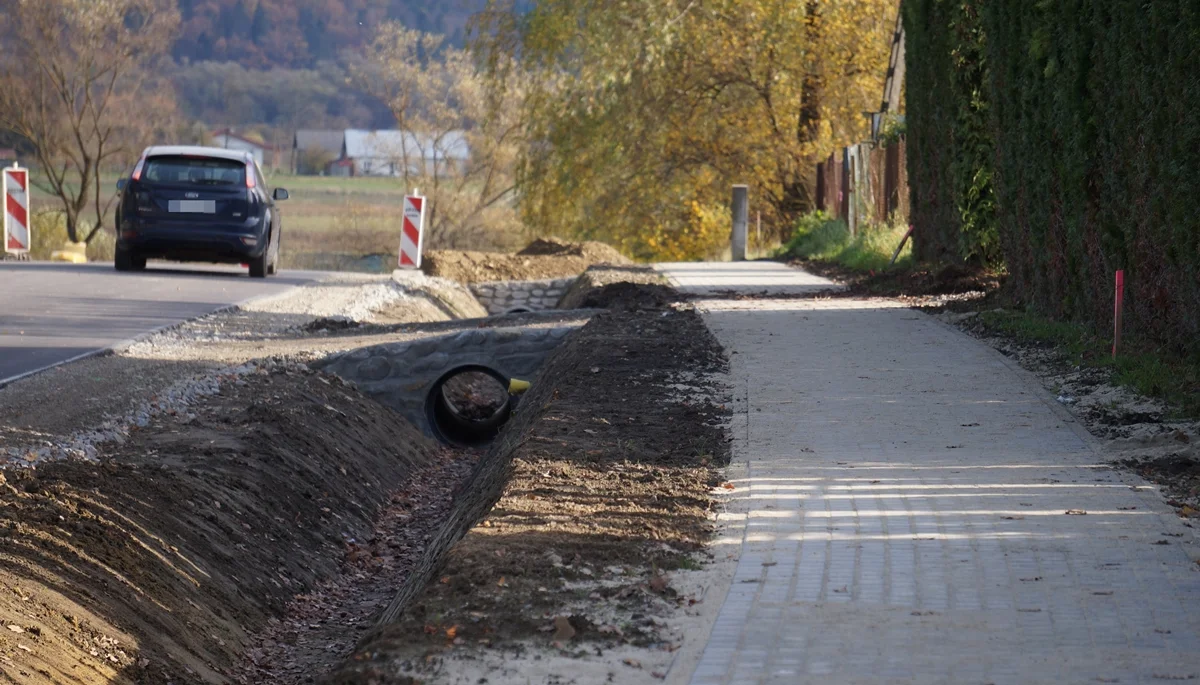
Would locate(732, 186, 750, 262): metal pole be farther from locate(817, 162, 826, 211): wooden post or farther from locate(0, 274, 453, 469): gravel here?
locate(0, 274, 453, 469): gravel

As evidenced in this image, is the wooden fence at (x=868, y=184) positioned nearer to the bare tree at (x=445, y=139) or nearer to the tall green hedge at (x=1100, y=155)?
the tall green hedge at (x=1100, y=155)

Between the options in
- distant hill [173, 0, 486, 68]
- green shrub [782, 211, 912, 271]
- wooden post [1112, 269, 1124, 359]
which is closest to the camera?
wooden post [1112, 269, 1124, 359]

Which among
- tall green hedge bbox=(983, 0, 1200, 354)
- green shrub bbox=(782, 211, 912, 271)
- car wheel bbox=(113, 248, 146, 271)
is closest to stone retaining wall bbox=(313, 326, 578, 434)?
tall green hedge bbox=(983, 0, 1200, 354)

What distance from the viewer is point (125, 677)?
5.88 metres

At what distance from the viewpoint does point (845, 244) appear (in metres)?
23.2

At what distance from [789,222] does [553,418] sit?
2467 centimetres

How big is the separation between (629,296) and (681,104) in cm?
1513

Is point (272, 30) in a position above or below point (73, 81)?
above

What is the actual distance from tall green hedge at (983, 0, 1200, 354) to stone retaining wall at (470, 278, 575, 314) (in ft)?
36.1

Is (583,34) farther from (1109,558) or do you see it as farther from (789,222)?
(1109,558)

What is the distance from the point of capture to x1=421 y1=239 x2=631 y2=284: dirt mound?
80.1 ft

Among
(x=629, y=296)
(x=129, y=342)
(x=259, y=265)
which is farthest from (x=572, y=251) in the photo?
(x=129, y=342)

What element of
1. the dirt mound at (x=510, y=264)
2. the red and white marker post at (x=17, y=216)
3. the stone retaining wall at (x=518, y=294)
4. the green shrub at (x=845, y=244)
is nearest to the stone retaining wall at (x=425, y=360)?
the green shrub at (x=845, y=244)

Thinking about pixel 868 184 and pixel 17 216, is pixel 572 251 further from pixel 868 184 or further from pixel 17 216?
pixel 17 216
